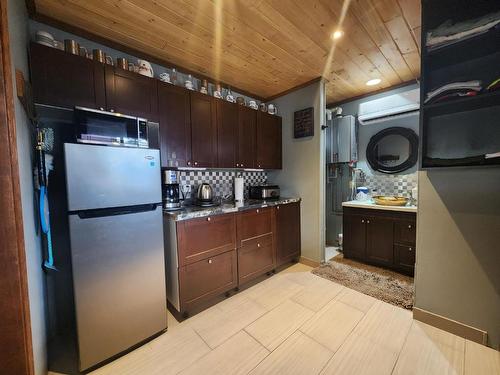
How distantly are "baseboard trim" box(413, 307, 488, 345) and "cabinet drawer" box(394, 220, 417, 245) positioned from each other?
947 mm

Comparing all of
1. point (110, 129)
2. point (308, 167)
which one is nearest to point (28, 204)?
point (110, 129)

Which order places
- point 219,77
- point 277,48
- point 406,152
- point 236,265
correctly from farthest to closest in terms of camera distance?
point 406,152 < point 219,77 < point 236,265 < point 277,48

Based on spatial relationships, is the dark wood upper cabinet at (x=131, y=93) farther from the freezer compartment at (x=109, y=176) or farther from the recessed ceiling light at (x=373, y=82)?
the recessed ceiling light at (x=373, y=82)

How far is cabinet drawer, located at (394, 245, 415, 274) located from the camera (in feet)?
Answer: 7.62

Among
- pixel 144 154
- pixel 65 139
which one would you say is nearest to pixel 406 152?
pixel 144 154

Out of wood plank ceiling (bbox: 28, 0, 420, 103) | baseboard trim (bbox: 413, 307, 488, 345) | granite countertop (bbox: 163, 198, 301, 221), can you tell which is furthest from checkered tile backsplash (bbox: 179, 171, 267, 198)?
baseboard trim (bbox: 413, 307, 488, 345)

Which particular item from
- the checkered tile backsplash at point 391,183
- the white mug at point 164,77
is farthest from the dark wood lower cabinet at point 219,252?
the checkered tile backsplash at point 391,183

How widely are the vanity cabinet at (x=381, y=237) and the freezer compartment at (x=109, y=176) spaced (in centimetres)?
258

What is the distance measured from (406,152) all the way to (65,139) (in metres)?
3.84

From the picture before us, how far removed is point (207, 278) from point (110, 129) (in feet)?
4.81

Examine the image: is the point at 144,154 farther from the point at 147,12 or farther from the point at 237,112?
the point at 237,112

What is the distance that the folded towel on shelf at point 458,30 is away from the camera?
1.26 m

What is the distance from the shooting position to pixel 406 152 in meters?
2.84

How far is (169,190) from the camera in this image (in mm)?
1971
